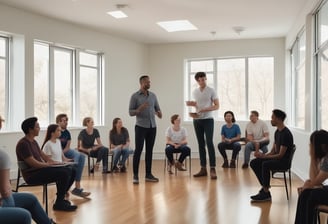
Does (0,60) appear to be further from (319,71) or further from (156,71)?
(319,71)

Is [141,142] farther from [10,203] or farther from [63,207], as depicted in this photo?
[10,203]

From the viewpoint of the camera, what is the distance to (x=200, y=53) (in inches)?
389

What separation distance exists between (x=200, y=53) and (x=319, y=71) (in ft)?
14.4

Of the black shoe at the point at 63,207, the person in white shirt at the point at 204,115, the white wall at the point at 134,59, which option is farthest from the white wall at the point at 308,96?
the black shoe at the point at 63,207

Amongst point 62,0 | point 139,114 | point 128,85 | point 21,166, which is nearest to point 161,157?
point 128,85

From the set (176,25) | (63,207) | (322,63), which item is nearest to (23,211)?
(63,207)

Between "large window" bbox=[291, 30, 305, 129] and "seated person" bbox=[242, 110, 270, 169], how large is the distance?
0.68 meters

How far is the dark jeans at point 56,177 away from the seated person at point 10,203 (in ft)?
3.14

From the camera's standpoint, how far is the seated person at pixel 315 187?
113 inches

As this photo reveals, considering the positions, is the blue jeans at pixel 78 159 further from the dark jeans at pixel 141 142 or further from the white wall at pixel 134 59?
the white wall at pixel 134 59

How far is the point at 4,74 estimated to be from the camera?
6770 mm

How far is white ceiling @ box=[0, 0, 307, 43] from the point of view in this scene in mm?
6438

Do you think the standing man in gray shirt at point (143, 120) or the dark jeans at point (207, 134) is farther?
the dark jeans at point (207, 134)

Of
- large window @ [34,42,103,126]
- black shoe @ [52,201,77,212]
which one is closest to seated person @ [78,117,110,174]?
large window @ [34,42,103,126]
